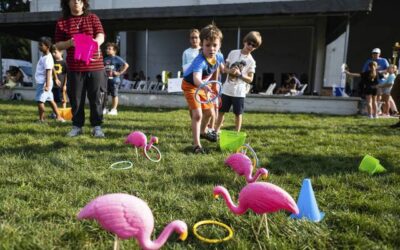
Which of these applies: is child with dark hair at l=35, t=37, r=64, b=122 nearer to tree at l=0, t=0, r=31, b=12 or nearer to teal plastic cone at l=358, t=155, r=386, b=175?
teal plastic cone at l=358, t=155, r=386, b=175

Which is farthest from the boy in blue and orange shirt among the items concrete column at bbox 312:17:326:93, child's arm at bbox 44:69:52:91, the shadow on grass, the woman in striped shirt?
concrete column at bbox 312:17:326:93

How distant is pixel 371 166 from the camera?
10.7ft

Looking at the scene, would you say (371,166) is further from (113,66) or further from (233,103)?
(113,66)

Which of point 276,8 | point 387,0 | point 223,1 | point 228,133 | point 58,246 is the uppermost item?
point 387,0

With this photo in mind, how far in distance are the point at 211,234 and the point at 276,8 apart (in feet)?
32.7

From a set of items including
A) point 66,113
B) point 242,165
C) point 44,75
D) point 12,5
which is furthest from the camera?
point 12,5

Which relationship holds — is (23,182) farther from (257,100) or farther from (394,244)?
(257,100)

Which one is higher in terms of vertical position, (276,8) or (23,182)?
(276,8)

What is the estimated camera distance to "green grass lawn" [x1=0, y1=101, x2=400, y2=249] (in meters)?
1.90

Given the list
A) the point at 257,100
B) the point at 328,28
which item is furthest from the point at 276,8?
the point at 328,28

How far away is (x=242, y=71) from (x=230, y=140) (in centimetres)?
139

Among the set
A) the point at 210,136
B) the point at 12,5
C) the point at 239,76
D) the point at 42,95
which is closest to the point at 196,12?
the point at 42,95

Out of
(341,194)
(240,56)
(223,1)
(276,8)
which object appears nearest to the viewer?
(341,194)

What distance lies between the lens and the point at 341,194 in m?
2.65
